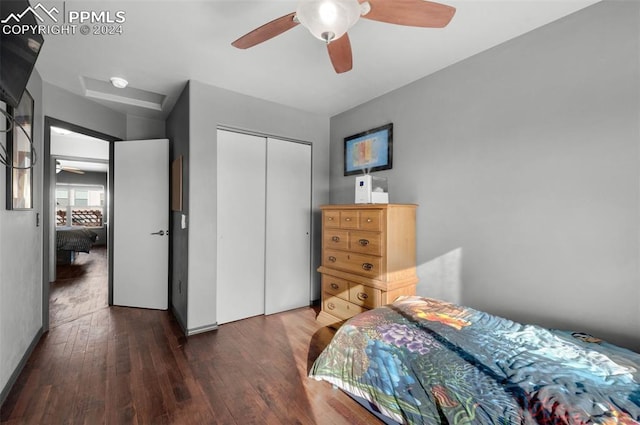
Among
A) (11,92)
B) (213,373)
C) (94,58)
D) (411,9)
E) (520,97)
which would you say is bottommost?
(213,373)

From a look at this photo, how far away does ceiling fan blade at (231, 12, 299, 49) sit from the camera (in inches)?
57.2

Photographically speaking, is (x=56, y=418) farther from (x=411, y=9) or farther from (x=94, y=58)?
(x=411, y=9)

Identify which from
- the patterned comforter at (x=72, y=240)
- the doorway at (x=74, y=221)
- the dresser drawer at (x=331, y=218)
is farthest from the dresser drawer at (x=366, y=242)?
the patterned comforter at (x=72, y=240)

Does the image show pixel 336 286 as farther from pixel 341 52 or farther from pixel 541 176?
pixel 341 52

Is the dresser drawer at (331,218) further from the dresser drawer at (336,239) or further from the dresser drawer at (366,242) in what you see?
the dresser drawer at (366,242)

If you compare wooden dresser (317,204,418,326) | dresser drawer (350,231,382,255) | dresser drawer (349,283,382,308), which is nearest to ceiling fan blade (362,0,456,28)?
wooden dresser (317,204,418,326)

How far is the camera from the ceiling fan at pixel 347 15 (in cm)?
123

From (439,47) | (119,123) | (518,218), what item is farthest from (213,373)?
(119,123)

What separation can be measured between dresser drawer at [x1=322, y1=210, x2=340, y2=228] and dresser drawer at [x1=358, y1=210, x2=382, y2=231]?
1.06 feet

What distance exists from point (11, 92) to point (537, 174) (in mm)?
3278

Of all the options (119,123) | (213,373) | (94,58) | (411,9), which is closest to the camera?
(411,9)

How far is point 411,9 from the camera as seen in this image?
4.48 ft

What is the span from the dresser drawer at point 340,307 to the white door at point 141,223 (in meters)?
2.03

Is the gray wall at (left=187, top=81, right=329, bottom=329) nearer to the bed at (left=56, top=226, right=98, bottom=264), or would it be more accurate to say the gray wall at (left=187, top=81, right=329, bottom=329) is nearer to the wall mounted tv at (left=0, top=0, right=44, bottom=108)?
the wall mounted tv at (left=0, top=0, right=44, bottom=108)
